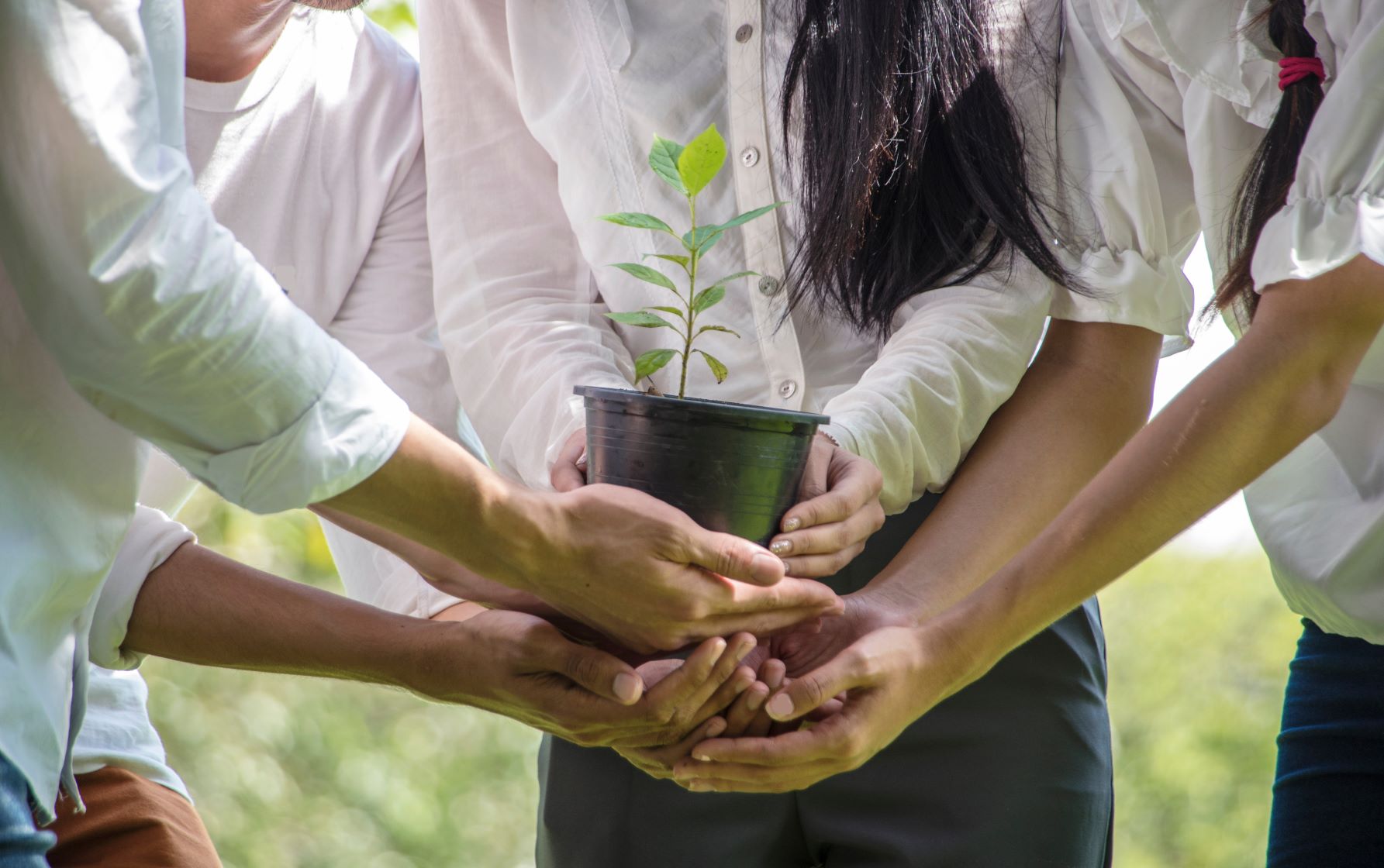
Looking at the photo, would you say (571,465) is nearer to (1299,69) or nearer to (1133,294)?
(1133,294)

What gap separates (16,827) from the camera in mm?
785

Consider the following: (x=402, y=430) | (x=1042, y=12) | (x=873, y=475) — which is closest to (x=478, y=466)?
(x=402, y=430)

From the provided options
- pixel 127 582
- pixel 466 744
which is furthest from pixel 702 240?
pixel 466 744

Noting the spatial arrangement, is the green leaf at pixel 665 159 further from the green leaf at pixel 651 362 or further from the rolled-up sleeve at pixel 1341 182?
the rolled-up sleeve at pixel 1341 182

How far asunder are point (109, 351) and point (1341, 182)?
0.87 metres

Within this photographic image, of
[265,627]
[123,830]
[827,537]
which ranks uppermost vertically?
[827,537]

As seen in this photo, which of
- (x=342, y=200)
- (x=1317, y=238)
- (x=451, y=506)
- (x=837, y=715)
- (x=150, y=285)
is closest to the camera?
(x=150, y=285)

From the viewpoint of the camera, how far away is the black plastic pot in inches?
38.5

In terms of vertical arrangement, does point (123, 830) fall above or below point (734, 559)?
below

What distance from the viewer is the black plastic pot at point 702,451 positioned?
0.98m

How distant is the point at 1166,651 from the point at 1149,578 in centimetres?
28

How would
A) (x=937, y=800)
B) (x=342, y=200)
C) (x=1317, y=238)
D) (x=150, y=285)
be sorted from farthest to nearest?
(x=342, y=200), (x=937, y=800), (x=1317, y=238), (x=150, y=285)

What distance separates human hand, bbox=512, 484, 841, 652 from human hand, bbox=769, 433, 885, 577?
2cm

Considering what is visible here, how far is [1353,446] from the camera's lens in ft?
4.01
